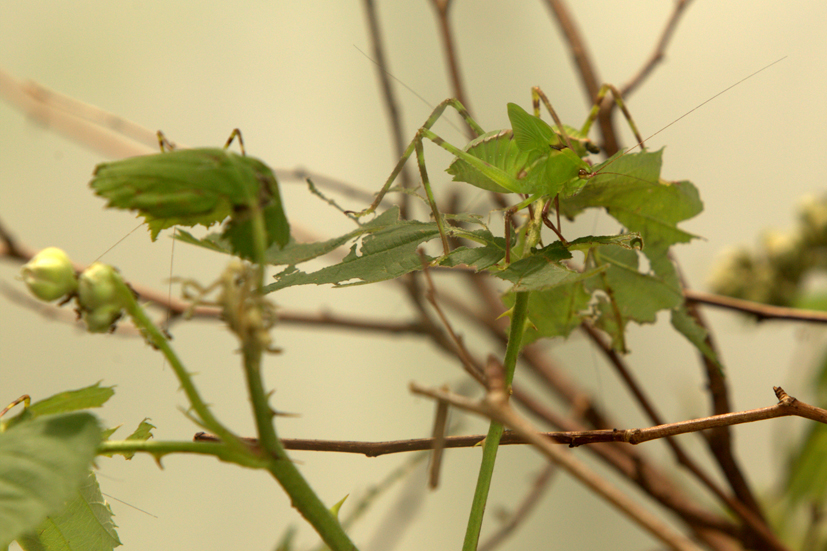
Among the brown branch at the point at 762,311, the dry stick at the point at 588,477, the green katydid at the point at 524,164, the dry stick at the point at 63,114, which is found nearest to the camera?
the dry stick at the point at 588,477

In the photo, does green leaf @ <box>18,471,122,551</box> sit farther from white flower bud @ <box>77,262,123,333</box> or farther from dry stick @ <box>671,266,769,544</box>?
dry stick @ <box>671,266,769,544</box>

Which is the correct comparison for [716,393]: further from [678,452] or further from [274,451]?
[274,451]

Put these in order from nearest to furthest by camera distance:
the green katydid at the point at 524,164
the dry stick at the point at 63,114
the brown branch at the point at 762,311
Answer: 1. the green katydid at the point at 524,164
2. the brown branch at the point at 762,311
3. the dry stick at the point at 63,114

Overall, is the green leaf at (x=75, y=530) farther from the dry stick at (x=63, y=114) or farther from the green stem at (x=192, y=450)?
the dry stick at (x=63, y=114)

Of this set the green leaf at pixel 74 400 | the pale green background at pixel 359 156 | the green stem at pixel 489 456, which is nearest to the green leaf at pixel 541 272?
the green stem at pixel 489 456

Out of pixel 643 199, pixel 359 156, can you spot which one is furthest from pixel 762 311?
pixel 359 156
